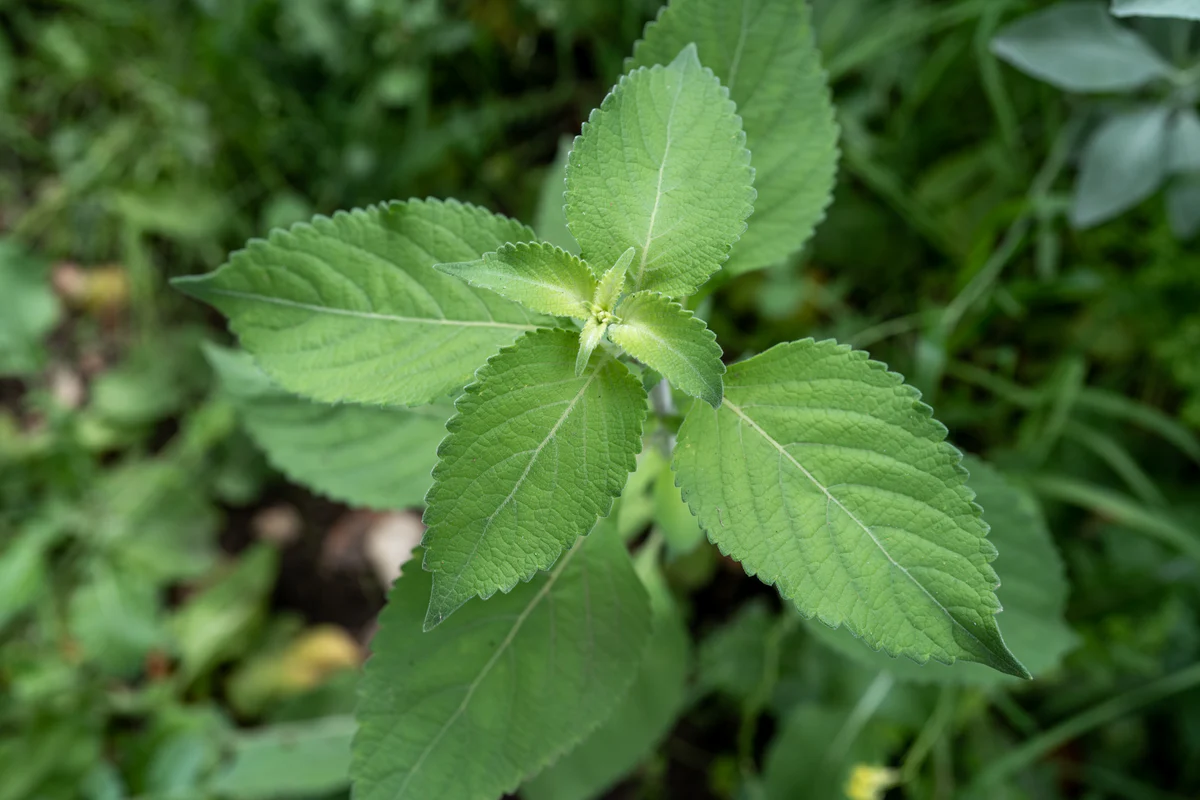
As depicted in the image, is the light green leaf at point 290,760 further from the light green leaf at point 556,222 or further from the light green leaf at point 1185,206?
the light green leaf at point 1185,206

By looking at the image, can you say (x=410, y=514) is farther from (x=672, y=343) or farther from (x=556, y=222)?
(x=672, y=343)

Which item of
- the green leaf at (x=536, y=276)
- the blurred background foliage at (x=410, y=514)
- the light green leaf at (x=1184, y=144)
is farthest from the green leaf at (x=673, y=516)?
the light green leaf at (x=1184, y=144)

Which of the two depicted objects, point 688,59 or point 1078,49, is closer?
point 688,59

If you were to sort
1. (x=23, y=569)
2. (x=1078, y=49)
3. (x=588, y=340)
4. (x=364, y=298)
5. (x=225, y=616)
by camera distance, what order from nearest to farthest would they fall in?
(x=588, y=340)
(x=364, y=298)
(x=1078, y=49)
(x=23, y=569)
(x=225, y=616)

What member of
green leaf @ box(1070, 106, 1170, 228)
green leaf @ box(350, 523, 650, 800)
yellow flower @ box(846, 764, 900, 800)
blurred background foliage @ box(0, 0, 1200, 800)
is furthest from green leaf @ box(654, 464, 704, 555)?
green leaf @ box(1070, 106, 1170, 228)

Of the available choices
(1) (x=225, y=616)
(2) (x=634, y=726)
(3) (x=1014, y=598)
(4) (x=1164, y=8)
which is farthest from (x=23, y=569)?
(4) (x=1164, y=8)

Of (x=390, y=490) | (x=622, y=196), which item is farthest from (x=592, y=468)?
(x=390, y=490)
